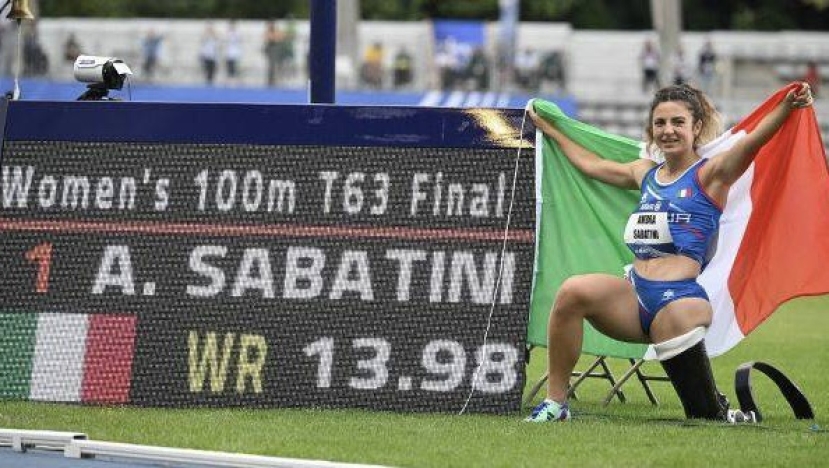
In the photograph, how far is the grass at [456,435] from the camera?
28.9 ft

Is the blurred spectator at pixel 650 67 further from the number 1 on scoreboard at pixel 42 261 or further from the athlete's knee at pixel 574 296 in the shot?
the athlete's knee at pixel 574 296

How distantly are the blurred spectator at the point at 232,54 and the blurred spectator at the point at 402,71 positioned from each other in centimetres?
366

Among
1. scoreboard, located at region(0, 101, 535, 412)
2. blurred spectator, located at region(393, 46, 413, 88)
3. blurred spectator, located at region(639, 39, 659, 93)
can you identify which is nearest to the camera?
scoreboard, located at region(0, 101, 535, 412)

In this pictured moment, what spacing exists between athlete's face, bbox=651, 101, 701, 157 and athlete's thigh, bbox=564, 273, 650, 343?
780 mm

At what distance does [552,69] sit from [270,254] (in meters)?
30.1

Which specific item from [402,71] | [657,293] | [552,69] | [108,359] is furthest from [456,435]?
[402,71]

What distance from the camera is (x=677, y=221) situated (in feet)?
33.1

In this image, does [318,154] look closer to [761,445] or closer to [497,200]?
[497,200]

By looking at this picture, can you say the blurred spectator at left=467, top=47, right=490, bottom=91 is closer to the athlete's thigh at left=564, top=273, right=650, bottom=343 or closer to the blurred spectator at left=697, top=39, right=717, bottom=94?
the blurred spectator at left=697, top=39, right=717, bottom=94

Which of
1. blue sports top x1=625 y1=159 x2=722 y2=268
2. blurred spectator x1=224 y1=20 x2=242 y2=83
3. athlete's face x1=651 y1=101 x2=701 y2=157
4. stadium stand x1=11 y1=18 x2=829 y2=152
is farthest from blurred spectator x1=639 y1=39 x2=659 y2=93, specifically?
blue sports top x1=625 y1=159 x2=722 y2=268

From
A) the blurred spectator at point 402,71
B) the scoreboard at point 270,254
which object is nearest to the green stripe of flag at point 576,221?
the scoreboard at point 270,254

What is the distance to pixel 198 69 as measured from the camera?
43438 millimetres

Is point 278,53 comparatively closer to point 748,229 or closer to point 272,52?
point 272,52

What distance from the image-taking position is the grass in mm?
8812
